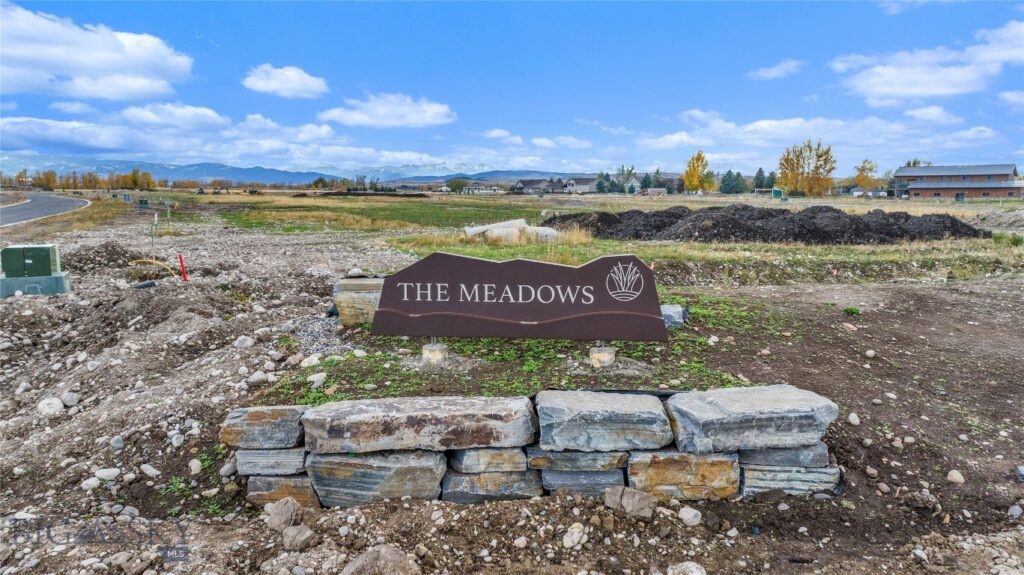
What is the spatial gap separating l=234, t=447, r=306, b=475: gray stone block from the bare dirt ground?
28 cm

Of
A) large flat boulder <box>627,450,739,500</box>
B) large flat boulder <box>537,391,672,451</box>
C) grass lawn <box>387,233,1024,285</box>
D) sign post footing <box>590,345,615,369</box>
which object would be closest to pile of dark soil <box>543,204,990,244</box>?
grass lawn <box>387,233,1024,285</box>

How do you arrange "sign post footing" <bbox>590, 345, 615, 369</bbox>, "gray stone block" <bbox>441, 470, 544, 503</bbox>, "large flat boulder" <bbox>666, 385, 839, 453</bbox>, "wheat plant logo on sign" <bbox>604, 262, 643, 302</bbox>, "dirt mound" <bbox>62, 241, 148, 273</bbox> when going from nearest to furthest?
"large flat boulder" <bbox>666, 385, 839, 453</bbox>
"gray stone block" <bbox>441, 470, 544, 503</bbox>
"sign post footing" <bbox>590, 345, 615, 369</bbox>
"wheat plant logo on sign" <bbox>604, 262, 643, 302</bbox>
"dirt mound" <bbox>62, 241, 148, 273</bbox>

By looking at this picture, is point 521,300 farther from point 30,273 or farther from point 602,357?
point 30,273

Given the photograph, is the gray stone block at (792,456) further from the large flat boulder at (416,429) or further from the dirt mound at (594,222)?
the dirt mound at (594,222)

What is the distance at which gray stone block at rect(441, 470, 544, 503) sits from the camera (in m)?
4.28

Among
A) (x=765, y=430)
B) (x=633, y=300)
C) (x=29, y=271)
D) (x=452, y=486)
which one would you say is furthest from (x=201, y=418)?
(x=29, y=271)

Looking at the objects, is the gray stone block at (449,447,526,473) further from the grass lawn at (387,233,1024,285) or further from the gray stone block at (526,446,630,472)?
the grass lawn at (387,233,1024,285)

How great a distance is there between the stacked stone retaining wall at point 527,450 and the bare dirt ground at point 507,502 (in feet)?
0.58

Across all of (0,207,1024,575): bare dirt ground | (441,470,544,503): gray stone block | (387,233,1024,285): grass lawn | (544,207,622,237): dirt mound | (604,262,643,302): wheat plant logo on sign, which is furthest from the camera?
(544,207,622,237): dirt mound

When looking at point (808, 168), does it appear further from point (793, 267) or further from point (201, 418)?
point (201, 418)

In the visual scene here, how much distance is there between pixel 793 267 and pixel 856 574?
1289 cm

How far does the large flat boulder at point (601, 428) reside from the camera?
422cm

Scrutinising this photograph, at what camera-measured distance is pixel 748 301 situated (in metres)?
8.54

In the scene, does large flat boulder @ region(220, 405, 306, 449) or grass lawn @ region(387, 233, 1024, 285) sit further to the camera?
grass lawn @ region(387, 233, 1024, 285)
